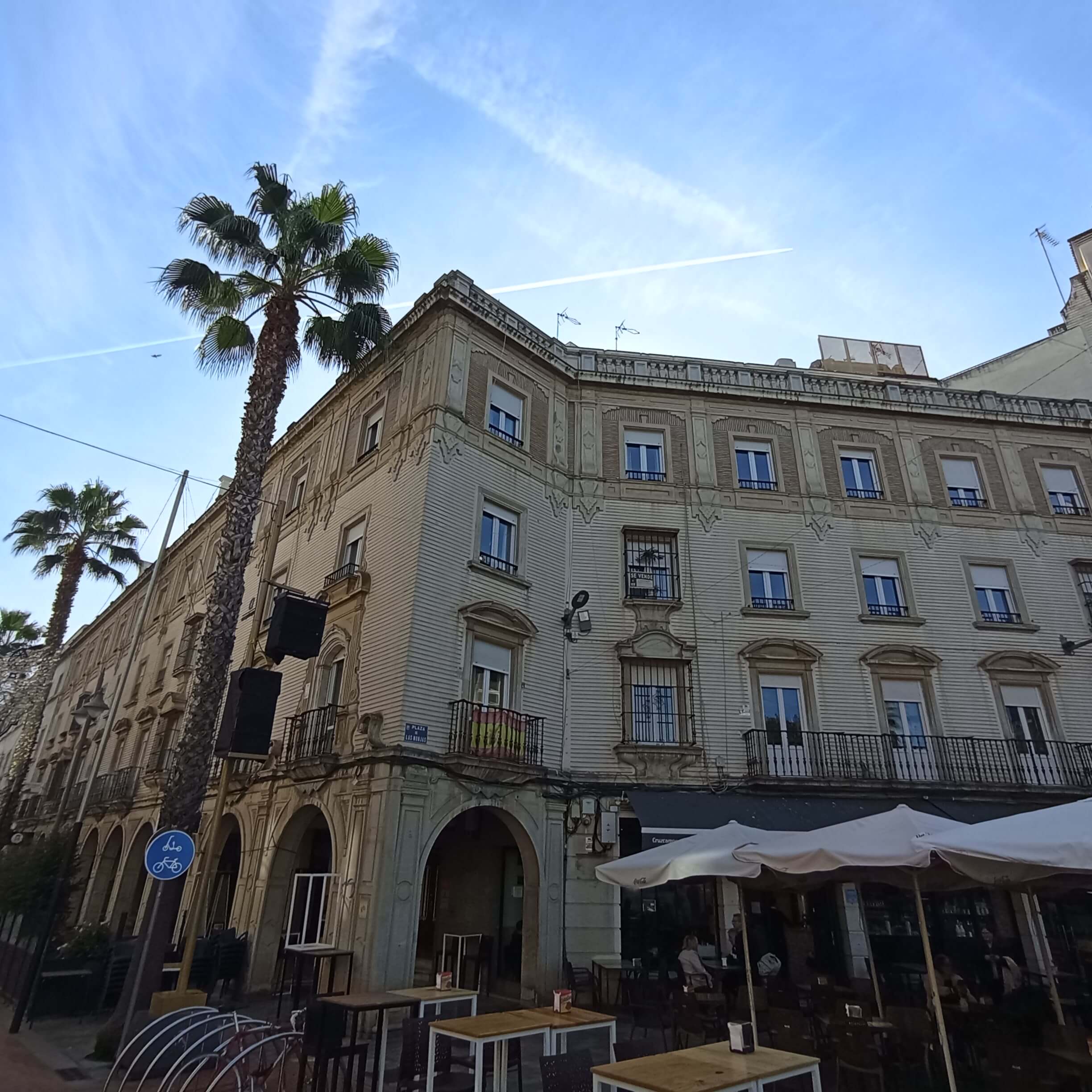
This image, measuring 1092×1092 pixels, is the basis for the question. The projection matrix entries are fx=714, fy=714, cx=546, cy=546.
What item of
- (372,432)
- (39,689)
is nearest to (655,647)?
(372,432)

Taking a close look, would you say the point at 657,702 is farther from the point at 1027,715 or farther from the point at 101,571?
the point at 101,571

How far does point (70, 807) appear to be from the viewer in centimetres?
2881

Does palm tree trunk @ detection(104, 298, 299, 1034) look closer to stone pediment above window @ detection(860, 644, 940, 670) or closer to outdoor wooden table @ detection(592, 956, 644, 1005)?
outdoor wooden table @ detection(592, 956, 644, 1005)

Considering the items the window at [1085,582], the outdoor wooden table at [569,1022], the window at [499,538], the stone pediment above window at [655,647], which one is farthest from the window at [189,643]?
the window at [1085,582]

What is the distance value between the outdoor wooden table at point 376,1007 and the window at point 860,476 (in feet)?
52.7

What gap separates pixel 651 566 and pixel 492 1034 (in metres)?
12.1

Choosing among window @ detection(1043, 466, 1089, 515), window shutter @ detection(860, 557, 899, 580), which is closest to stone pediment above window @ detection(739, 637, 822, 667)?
window shutter @ detection(860, 557, 899, 580)

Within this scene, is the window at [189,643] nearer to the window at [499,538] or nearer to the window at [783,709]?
the window at [499,538]

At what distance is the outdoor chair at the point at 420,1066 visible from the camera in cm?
674

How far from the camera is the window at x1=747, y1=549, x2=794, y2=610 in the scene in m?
17.4

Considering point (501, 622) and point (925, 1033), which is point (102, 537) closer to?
point (501, 622)

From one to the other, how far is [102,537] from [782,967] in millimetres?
28312

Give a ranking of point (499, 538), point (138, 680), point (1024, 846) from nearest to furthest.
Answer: point (1024, 846), point (499, 538), point (138, 680)

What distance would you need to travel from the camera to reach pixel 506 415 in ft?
57.6
